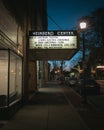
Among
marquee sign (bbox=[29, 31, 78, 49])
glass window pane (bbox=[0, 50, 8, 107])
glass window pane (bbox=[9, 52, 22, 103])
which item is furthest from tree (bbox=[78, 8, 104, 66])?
glass window pane (bbox=[0, 50, 8, 107])

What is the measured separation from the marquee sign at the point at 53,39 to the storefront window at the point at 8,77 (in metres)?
4.51

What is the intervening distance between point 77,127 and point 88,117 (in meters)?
3.17

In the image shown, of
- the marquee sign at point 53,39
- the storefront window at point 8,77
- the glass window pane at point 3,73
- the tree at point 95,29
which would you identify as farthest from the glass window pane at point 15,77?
the tree at point 95,29

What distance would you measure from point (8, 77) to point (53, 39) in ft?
30.1

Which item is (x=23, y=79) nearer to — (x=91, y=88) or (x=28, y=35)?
(x=28, y=35)

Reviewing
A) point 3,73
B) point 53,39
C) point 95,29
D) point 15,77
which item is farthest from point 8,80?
point 95,29

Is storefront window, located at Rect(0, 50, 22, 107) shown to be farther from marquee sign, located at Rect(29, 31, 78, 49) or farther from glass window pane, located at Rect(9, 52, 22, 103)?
marquee sign, located at Rect(29, 31, 78, 49)

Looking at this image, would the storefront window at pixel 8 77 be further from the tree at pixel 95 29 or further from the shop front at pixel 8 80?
the tree at pixel 95 29

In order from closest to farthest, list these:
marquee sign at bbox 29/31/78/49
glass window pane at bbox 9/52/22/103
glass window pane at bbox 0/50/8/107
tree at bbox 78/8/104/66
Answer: glass window pane at bbox 0/50/8/107, glass window pane at bbox 9/52/22/103, marquee sign at bbox 29/31/78/49, tree at bbox 78/8/104/66

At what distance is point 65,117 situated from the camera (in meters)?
14.9

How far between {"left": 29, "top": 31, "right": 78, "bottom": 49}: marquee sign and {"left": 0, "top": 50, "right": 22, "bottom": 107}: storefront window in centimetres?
451

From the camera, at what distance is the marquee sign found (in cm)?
2305

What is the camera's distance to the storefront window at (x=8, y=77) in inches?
586

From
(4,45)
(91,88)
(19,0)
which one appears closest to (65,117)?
(4,45)
